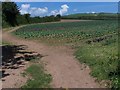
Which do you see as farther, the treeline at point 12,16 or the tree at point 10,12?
the tree at point 10,12

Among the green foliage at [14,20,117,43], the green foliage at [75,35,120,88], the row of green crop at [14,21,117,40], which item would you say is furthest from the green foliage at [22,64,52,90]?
the row of green crop at [14,21,117,40]

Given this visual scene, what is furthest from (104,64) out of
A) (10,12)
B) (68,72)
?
(10,12)

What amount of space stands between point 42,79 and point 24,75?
1.30 metres

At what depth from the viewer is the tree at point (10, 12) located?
6481 centimetres

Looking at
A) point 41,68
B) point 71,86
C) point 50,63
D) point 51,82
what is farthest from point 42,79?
point 50,63

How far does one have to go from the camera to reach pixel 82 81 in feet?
41.9

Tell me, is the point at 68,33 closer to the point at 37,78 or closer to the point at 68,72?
the point at 68,72

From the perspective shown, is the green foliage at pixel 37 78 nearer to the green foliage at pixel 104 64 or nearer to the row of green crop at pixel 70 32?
the green foliage at pixel 104 64

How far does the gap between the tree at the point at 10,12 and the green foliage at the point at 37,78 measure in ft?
164

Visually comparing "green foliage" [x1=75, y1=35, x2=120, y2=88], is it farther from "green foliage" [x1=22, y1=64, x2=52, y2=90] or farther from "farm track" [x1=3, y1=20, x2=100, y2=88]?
"green foliage" [x1=22, y1=64, x2=52, y2=90]

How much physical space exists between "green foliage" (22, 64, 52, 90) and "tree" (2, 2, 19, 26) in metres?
49.9

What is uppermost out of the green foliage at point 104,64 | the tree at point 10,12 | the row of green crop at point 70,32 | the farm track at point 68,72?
the tree at point 10,12

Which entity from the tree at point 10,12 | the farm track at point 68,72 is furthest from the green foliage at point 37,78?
the tree at point 10,12

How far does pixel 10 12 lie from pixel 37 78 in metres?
54.0
